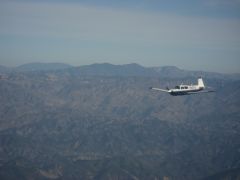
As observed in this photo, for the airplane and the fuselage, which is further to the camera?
the fuselage

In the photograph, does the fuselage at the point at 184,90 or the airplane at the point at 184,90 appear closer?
the airplane at the point at 184,90
